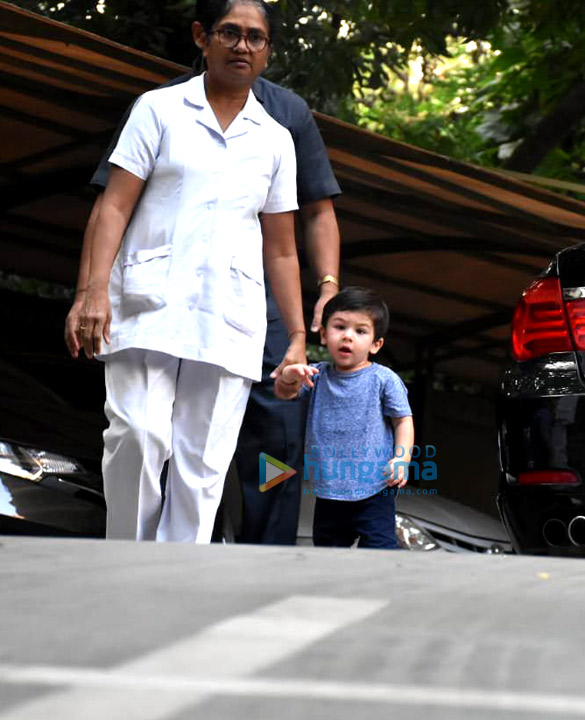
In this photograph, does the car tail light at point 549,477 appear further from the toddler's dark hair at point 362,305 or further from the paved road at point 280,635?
the paved road at point 280,635

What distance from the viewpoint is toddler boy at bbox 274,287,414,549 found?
5.52 m

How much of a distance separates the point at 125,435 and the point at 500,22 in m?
7.59

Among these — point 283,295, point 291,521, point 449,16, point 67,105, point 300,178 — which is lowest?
point 291,521

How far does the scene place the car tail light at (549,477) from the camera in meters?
5.05

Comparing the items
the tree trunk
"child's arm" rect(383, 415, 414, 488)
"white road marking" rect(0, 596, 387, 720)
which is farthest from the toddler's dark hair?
the tree trunk

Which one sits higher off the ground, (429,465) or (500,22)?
(500,22)

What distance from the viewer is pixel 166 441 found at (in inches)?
188

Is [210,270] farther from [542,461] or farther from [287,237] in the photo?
[542,461]

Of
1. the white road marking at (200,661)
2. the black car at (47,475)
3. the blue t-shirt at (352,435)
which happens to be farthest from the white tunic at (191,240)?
the white road marking at (200,661)


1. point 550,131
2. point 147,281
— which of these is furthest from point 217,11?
point 550,131

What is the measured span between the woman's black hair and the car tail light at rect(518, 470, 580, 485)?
152cm

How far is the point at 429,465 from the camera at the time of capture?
37.4 ft

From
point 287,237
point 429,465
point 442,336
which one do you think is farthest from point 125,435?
point 442,336

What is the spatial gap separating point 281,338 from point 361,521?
0.70 m
